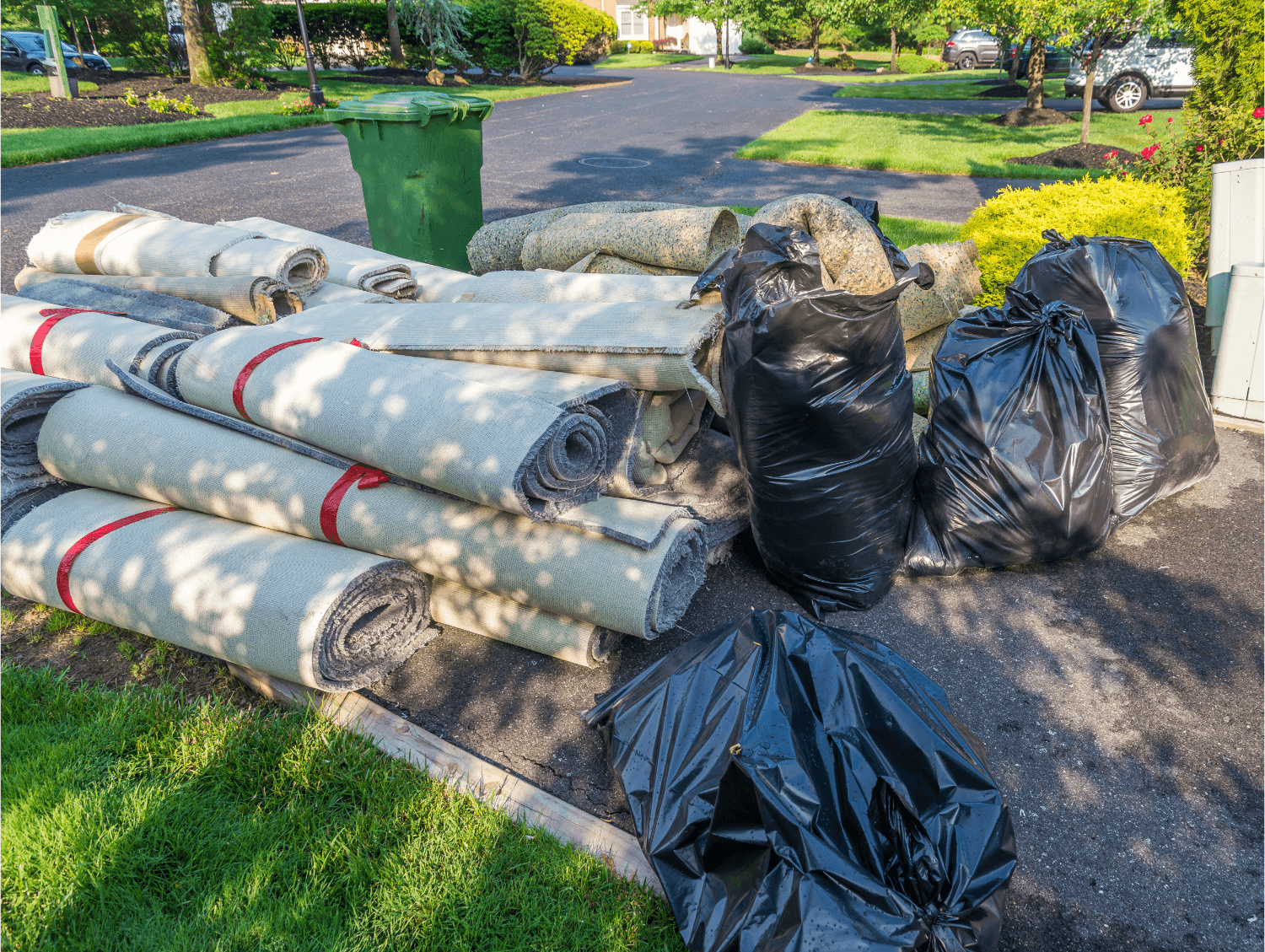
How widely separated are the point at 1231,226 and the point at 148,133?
14044 millimetres

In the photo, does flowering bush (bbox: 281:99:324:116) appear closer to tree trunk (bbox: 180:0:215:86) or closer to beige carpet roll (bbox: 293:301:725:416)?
tree trunk (bbox: 180:0:215:86)

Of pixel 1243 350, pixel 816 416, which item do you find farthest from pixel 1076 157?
pixel 816 416

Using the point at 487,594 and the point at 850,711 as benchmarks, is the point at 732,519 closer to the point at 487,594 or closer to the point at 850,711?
the point at 487,594

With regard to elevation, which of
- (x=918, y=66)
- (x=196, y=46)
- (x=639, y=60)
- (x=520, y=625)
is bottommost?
(x=520, y=625)

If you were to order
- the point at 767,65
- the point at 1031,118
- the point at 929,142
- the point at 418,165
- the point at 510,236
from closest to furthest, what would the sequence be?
the point at 510,236 → the point at 418,165 → the point at 929,142 → the point at 1031,118 → the point at 767,65

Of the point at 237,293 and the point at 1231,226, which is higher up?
the point at 237,293

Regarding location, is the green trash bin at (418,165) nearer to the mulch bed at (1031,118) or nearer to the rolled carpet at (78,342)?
the rolled carpet at (78,342)

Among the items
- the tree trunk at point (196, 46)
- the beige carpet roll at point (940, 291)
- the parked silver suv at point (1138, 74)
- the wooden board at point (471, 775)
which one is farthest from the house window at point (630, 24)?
the wooden board at point (471, 775)

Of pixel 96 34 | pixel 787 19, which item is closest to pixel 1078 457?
Answer: pixel 96 34

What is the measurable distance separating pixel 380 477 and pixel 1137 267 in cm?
311

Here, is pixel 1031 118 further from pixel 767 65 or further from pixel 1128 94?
pixel 767 65

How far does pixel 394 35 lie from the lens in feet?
76.7

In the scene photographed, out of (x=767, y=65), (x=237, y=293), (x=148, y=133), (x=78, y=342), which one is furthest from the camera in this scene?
(x=767, y=65)

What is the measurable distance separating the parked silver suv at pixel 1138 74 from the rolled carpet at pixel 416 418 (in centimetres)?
1637
